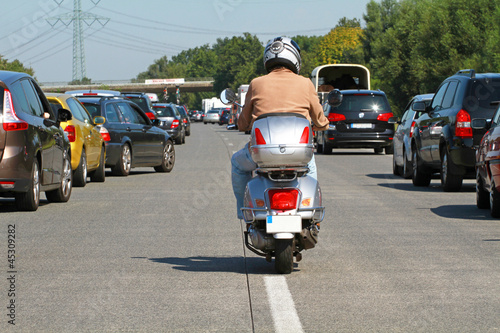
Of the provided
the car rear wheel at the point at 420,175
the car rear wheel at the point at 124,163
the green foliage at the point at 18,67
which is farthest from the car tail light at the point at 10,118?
the green foliage at the point at 18,67

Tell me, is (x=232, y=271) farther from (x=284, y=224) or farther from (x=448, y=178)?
(x=448, y=178)

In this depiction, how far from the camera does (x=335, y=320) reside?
597 centimetres

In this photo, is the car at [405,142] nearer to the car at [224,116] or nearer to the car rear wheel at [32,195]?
the car rear wheel at [32,195]

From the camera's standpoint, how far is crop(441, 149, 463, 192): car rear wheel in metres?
15.3

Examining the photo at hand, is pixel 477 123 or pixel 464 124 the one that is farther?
pixel 464 124

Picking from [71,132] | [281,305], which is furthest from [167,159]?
[281,305]

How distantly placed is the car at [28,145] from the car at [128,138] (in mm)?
5603

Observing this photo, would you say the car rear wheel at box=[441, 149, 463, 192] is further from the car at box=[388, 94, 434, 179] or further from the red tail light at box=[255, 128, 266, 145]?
the red tail light at box=[255, 128, 266, 145]

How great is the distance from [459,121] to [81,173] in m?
6.19

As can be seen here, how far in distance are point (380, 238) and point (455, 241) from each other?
731 mm

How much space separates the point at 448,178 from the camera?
50.5 feet

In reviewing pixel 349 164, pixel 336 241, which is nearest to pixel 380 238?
pixel 336 241

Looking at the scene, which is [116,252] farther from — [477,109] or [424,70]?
[424,70]

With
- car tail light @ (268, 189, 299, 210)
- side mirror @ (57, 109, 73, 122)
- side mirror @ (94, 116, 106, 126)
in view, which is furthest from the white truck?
car tail light @ (268, 189, 299, 210)
